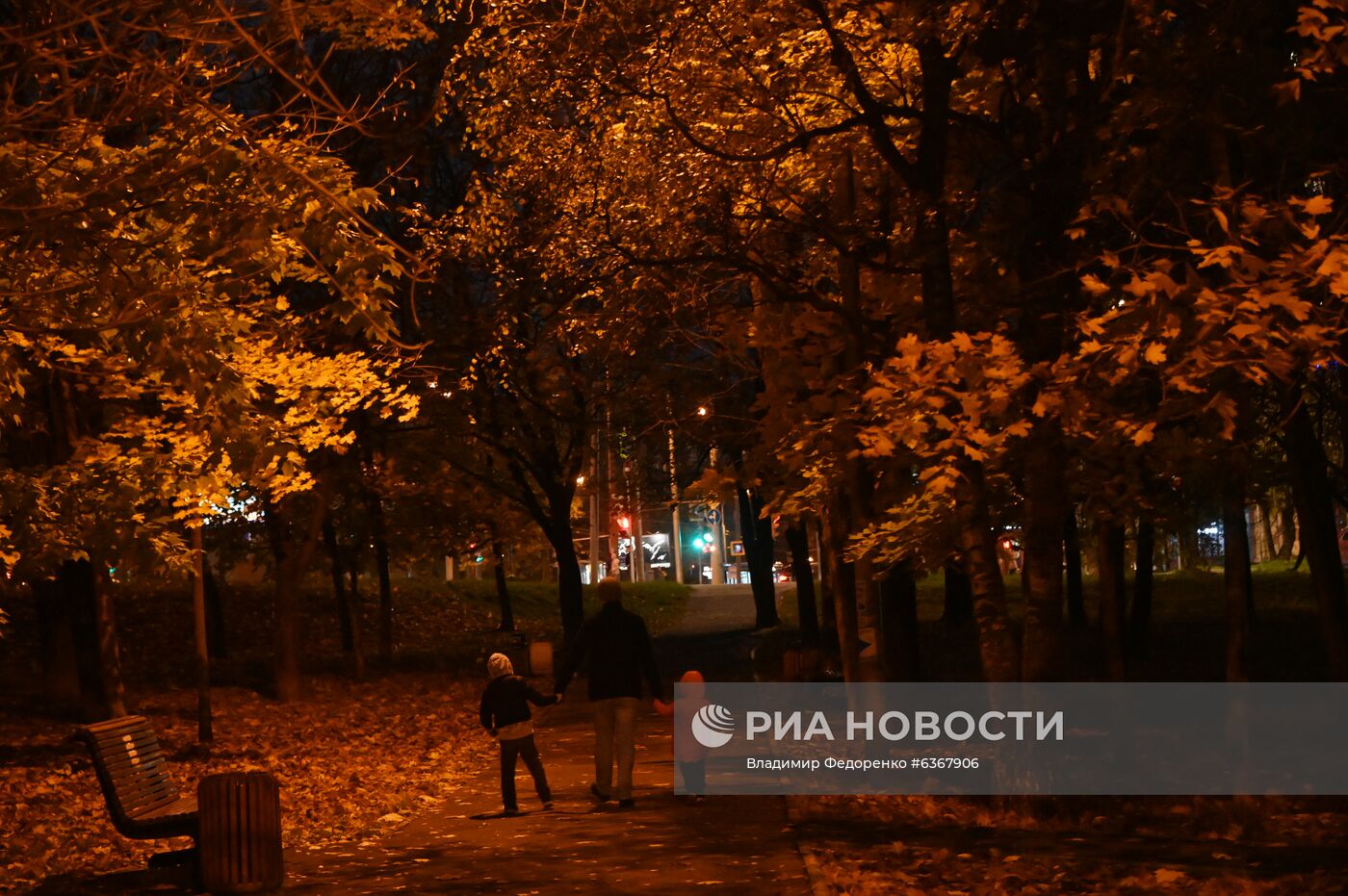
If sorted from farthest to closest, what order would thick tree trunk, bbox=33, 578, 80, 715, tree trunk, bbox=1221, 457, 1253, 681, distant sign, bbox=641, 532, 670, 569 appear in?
distant sign, bbox=641, 532, 670, 569, thick tree trunk, bbox=33, 578, 80, 715, tree trunk, bbox=1221, 457, 1253, 681

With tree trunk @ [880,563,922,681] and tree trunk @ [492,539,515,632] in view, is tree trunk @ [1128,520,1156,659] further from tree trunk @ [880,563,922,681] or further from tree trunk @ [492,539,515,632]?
tree trunk @ [492,539,515,632]

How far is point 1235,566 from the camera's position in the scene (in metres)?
13.6

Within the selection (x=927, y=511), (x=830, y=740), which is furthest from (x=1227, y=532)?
(x=830, y=740)

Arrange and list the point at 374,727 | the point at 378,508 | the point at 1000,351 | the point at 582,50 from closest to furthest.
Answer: the point at 1000,351
the point at 582,50
the point at 374,727
the point at 378,508

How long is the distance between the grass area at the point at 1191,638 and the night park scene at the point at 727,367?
10.3 ft

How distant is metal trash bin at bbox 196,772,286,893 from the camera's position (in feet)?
31.8

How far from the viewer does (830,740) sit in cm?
2005

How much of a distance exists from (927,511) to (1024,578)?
6.64 ft

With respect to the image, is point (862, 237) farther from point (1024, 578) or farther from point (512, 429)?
point (512, 429)

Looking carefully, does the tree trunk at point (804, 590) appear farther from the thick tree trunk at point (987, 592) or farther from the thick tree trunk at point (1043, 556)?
the thick tree trunk at point (1043, 556)

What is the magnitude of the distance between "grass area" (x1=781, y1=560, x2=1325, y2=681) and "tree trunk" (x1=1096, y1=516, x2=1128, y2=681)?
837 mm

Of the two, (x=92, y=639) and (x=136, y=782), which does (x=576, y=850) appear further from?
(x=92, y=639)

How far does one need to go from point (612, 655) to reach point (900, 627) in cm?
1160

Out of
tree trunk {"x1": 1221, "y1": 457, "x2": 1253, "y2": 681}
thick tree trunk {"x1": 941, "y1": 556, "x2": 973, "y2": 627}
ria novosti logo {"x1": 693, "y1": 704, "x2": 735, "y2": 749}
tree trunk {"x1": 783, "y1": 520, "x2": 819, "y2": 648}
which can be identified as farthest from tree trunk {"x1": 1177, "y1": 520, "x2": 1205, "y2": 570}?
tree trunk {"x1": 1221, "y1": 457, "x2": 1253, "y2": 681}
